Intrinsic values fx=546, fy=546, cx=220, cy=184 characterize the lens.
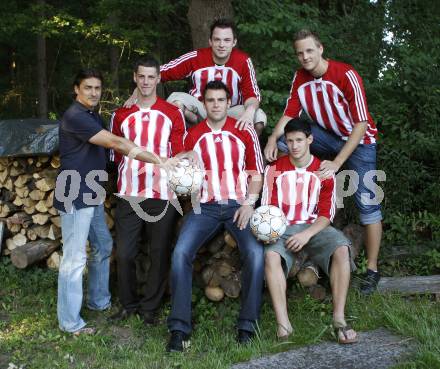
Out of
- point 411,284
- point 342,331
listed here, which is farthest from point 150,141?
point 411,284

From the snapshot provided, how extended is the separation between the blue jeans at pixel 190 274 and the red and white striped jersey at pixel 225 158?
1.02ft

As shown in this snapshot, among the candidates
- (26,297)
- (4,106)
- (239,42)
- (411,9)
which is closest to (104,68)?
(4,106)

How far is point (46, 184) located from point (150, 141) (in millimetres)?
1378

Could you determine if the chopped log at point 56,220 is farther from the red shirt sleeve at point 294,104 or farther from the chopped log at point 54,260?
the red shirt sleeve at point 294,104

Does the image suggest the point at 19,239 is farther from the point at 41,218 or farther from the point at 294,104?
the point at 294,104

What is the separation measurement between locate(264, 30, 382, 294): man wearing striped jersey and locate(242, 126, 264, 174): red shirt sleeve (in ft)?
0.76

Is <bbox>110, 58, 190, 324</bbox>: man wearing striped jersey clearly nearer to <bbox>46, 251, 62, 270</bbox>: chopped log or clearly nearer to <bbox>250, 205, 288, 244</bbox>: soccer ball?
<bbox>250, 205, 288, 244</bbox>: soccer ball

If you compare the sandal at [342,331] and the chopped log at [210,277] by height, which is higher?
the chopped log at [210,277]

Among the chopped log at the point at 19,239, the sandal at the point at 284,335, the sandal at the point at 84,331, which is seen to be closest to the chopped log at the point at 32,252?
the chopped log at the point at 19,239

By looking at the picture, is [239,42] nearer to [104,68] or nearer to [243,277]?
[243,277]

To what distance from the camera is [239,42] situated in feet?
26.3

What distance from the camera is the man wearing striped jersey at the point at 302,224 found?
4.01m

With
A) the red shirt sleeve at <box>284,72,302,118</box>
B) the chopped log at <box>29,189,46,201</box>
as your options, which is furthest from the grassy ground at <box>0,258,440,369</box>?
the red shirt sleeve at <box>284,72,302,118</box>

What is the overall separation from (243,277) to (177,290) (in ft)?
1.64
